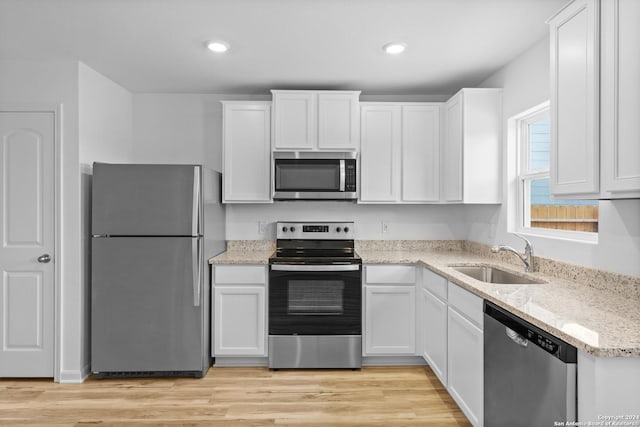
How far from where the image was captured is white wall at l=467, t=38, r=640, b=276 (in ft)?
6.21

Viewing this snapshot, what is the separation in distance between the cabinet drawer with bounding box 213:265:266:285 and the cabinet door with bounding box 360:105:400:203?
113 centimetres

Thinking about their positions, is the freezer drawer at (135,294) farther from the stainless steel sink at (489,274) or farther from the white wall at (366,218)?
the stainless steel sink at (489,274)

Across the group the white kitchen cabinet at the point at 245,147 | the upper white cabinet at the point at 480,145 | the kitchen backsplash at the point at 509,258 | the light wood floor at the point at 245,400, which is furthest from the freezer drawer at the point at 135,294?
the upper white cabinet at the point at 480,145

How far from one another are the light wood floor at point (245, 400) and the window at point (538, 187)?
1.37 meters

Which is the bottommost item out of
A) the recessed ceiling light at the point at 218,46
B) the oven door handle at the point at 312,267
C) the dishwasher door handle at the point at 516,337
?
the dishwasher door handle at the point at 516,337

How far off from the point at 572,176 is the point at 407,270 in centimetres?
161

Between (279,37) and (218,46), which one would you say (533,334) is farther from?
(218,46)

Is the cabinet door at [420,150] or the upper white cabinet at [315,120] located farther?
the cabinet door at [420,150]

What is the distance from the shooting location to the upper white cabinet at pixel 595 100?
57.4 inches

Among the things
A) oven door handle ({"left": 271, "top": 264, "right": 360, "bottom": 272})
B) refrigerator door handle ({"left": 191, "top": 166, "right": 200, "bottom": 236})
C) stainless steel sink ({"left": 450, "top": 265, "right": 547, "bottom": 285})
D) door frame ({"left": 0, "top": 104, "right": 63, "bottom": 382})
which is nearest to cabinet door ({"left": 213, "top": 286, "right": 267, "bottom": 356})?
oven door handle ({"left": 271, "top": 264, "right": 360, "bottom": 272})

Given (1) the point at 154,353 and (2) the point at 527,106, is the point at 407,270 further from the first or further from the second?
(1) the point at 154,353

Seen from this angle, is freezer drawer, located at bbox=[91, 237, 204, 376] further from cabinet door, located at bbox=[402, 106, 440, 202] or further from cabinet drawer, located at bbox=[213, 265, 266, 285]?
cabinet door, located at bbox=[402, 106, 440, 202]

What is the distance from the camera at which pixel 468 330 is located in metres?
2.20

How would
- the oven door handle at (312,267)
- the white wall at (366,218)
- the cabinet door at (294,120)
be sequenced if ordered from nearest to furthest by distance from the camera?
the oven door handle at (312,267) → the cabinet door at (294,120) → the white wall at (366,218)
